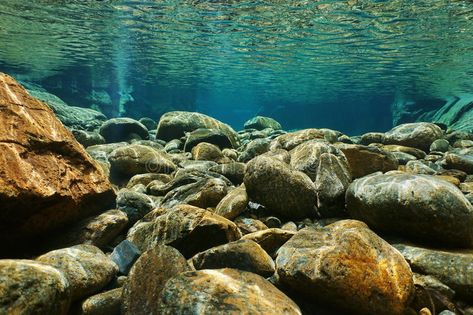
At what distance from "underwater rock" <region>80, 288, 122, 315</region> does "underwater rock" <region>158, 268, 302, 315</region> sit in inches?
31.0

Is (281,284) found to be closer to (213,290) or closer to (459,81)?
(213,290)

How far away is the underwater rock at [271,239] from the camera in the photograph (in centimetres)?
382

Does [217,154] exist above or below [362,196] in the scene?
below

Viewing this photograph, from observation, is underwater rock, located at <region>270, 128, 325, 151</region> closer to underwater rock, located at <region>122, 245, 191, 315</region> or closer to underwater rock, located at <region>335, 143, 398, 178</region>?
underwater rock, located at <region>335, 143, 398, 178</region>

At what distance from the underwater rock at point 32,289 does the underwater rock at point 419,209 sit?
352 centimetres

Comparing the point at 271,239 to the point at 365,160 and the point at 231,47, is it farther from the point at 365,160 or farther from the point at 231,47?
the point at 231,47

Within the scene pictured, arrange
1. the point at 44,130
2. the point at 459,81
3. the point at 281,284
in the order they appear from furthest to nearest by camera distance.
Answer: the point at 459,81
the point at 44,130
the point at 281,284

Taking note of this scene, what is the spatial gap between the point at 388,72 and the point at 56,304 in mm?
36420

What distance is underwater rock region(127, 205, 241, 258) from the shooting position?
3797 mm

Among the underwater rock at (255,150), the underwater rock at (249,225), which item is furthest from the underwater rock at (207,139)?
the underwater rock at (249,225)

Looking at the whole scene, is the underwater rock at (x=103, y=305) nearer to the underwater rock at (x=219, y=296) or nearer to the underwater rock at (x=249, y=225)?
the underwater rock at (x=219, y=296)

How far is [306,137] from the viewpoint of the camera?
28.0 ft

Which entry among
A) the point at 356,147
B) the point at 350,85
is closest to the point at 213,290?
the point at 356,147

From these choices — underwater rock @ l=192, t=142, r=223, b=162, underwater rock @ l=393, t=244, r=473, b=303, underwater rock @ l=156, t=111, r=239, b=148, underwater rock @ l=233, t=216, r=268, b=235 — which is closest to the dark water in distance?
underwater rock @ l=156, t=111, r=239, b=148
